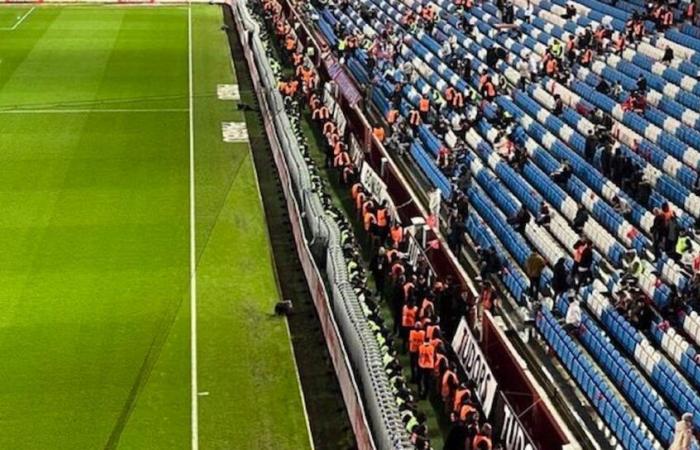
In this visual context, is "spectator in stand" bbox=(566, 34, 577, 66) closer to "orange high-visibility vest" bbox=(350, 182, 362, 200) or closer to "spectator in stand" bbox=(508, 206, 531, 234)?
"orange high-visibility vest" bbox=(350, 182, 362, 200)

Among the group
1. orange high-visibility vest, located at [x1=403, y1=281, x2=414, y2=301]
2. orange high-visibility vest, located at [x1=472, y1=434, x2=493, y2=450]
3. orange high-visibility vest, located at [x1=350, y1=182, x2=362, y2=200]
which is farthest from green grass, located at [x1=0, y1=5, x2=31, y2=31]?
orange high-visibility vest, located at [x1=472, y1=434, x2=493, y2=450]

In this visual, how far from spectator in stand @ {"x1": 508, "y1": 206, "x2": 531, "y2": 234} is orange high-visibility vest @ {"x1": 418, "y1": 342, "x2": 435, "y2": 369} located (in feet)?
18.2

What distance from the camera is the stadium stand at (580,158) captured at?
48.5ft

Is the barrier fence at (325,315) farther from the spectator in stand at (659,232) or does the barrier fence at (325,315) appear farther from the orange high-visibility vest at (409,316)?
the spectator in stand at (659,232)

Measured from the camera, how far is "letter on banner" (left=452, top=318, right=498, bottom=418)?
1351cm

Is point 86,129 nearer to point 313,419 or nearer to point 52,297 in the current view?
point 52,297

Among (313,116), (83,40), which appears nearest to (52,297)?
(313,116)

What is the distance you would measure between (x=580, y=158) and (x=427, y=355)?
357 inches

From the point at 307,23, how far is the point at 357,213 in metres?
21.5

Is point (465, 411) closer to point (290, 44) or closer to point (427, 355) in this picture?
point (427, 355)

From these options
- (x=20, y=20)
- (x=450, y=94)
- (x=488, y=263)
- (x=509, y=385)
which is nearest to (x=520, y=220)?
(x=488, y=263)

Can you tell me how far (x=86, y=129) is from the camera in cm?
2906

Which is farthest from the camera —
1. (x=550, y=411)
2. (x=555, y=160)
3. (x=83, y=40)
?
(x=83, y=40)

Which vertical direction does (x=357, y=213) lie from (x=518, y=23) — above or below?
below
